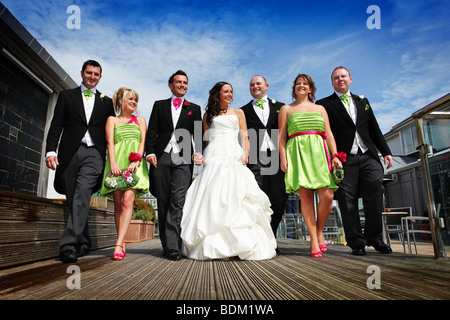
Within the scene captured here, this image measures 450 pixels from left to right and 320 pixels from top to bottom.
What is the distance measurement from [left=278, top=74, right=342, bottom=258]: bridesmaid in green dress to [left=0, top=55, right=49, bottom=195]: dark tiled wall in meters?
4.00

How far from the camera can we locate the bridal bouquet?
9.48 ft

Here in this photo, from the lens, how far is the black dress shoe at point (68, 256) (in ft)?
8.23

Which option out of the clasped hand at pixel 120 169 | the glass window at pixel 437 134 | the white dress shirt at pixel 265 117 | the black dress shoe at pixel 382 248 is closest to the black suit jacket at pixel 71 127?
the clasped hand at pixel 120 169

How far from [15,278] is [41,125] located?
4.46 metres

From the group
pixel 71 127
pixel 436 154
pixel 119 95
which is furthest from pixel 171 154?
pixel 436 154

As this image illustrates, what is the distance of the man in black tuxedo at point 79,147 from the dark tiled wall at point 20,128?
2045 millimetres

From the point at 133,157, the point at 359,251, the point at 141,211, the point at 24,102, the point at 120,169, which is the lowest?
the point at 359,251

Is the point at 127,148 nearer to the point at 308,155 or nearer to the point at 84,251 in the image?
the point at 84,251

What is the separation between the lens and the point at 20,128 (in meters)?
4.79

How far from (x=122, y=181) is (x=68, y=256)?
79cm

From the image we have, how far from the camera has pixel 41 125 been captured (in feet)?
17.9

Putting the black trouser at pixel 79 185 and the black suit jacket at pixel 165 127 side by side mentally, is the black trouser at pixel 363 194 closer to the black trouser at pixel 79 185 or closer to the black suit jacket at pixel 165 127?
the black suit jacket at pixel 165 127

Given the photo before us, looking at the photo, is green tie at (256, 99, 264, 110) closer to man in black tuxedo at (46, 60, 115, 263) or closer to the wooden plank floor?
man in black tuxedo at (46, 60, 115, 263)
